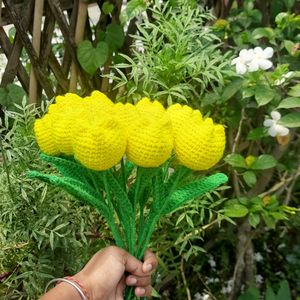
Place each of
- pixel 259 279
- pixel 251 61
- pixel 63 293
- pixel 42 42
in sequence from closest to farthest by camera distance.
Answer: pixel 63 293 < pixel 251 61 < pixel 42 42 < pixel 259 279

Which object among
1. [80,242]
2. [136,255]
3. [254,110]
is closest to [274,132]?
[254,110]

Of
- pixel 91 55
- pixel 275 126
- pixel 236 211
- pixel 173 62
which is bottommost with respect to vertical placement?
pixel 236 211

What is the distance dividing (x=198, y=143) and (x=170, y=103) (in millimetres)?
421

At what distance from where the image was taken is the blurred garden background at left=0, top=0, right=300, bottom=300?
1.09m

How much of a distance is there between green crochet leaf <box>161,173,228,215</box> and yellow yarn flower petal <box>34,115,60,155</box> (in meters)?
0.17

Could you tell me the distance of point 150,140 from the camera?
69 cm

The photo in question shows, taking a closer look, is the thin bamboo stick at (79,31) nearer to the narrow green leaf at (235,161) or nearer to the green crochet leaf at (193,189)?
the narrow green leaf at (235,161)

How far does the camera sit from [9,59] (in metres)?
1.49

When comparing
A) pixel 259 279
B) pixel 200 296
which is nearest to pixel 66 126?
pixel 200 296

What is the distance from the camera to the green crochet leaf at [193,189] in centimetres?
78

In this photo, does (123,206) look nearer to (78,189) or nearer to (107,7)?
(78,189)

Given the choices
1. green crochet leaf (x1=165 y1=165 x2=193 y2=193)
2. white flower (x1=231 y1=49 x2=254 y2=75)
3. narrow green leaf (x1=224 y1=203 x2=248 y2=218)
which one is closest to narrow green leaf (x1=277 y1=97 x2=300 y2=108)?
white flower (x1=231 y1=49 x2=254 y2=75)

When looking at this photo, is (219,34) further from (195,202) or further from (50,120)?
(50,120)

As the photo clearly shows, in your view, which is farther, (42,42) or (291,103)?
(42,42)
